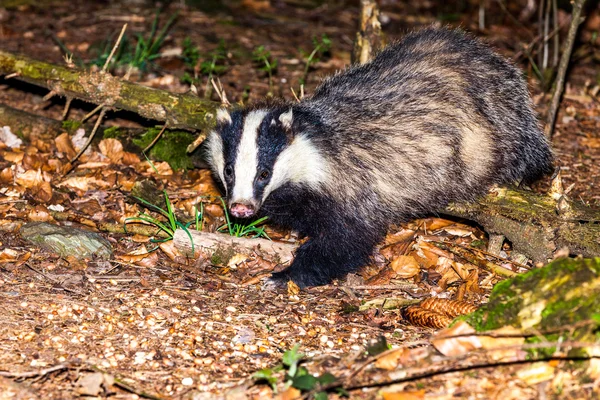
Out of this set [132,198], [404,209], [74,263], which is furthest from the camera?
[132,198]

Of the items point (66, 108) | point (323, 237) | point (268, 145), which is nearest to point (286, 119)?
point (268, 145)

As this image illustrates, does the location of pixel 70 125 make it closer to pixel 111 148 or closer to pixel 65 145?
pixel 65 145

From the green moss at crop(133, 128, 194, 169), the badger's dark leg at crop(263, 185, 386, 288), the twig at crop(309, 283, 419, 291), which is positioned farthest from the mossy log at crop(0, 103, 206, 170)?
the twig at crop(309, 283, 419, 291)

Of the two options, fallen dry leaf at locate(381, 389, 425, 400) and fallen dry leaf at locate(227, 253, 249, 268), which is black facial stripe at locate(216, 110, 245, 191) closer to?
fallen dry leaf at locate(227, 253, 249, 268)

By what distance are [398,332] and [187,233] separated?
191 cm

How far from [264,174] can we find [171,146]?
191 centimetres

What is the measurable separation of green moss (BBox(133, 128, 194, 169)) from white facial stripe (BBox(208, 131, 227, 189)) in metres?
1.05

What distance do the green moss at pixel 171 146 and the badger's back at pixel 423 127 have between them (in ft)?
5.13

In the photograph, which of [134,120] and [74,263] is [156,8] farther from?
[74,263]

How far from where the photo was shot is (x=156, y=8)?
10844 millimetres

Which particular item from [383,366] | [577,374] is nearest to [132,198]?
[383,366]

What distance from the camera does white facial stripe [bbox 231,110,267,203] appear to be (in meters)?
5.51

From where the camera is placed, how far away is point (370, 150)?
592 cm

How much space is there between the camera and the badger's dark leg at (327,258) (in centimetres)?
583
